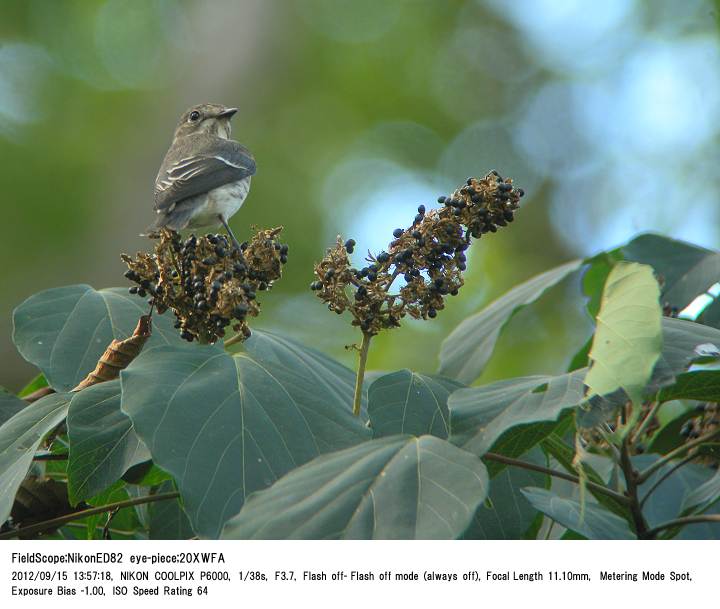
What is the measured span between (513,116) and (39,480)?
10.9 meters

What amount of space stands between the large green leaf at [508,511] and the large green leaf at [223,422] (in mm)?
344

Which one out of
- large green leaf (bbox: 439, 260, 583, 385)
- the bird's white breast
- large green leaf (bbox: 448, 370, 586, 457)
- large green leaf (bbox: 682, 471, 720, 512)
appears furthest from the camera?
the bird's white breast

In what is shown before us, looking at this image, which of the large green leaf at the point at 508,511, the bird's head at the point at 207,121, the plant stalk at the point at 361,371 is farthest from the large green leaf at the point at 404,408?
the bird's head at the point at 207,121

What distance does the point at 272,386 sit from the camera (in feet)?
5.66

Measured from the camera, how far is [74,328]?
2.17 meters

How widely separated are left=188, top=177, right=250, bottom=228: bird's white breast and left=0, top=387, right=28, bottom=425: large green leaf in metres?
1.18

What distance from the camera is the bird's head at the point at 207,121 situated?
15.5 feet

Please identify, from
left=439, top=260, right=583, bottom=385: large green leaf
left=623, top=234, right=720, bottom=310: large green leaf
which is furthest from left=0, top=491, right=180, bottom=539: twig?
left=623, top=234, right=720, bottom=310: large green leaf

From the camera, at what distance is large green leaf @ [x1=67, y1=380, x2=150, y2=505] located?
66.6 inches

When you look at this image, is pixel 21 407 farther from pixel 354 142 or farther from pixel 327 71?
pixel 327 71

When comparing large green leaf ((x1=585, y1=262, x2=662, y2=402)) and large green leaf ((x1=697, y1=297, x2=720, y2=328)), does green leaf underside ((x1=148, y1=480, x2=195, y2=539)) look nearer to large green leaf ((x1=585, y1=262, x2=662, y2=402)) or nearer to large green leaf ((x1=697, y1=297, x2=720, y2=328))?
large green leaf ((x1=585, y1=262, x2=662, y2=402))

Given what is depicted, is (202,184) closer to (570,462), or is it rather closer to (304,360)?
(304,360)

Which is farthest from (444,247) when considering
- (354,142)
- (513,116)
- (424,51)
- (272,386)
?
(424,51)

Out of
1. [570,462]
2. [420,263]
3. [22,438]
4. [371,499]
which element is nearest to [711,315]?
[570,462]
